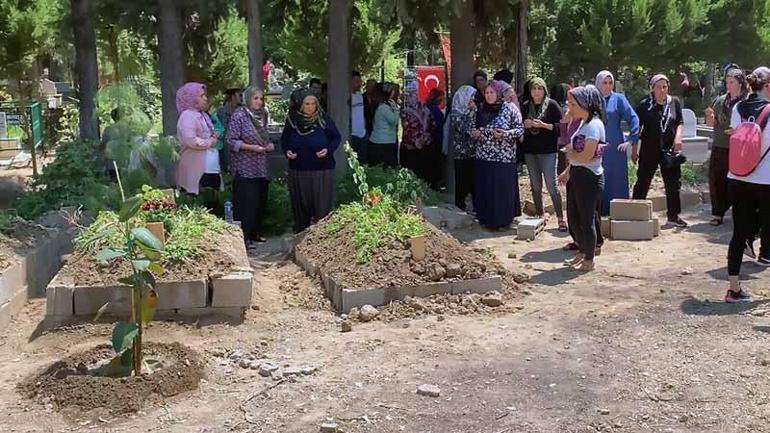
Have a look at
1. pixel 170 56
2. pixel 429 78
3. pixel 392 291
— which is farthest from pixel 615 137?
pixel 429 78

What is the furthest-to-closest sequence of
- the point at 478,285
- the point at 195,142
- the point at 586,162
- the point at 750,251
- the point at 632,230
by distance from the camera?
the point at 632,230 < the point at 195,142 < the point at 750,251 < the point at 586,162 < the point at 478,285

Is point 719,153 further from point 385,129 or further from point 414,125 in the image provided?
point 385,129

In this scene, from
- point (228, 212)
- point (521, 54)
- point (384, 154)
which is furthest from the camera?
point (521, 54)

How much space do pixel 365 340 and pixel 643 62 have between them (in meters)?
20.3

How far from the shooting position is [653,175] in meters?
9.70

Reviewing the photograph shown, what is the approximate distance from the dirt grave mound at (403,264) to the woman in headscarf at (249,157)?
1.79 meters

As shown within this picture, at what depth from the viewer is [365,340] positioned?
582cm

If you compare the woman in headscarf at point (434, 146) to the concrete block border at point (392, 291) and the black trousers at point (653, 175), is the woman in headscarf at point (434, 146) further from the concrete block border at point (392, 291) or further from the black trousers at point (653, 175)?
the concrete block border at point (392, 291)

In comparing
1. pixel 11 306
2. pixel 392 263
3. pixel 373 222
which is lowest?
pixel 11 306

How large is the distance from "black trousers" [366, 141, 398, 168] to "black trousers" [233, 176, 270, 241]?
96.8 inches

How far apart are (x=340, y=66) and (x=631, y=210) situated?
4.03 metres

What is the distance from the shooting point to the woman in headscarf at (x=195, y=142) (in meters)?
8.52

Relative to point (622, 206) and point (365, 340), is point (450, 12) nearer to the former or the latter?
point (622, 206)

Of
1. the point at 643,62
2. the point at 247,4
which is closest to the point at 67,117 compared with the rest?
the point at 247,4
